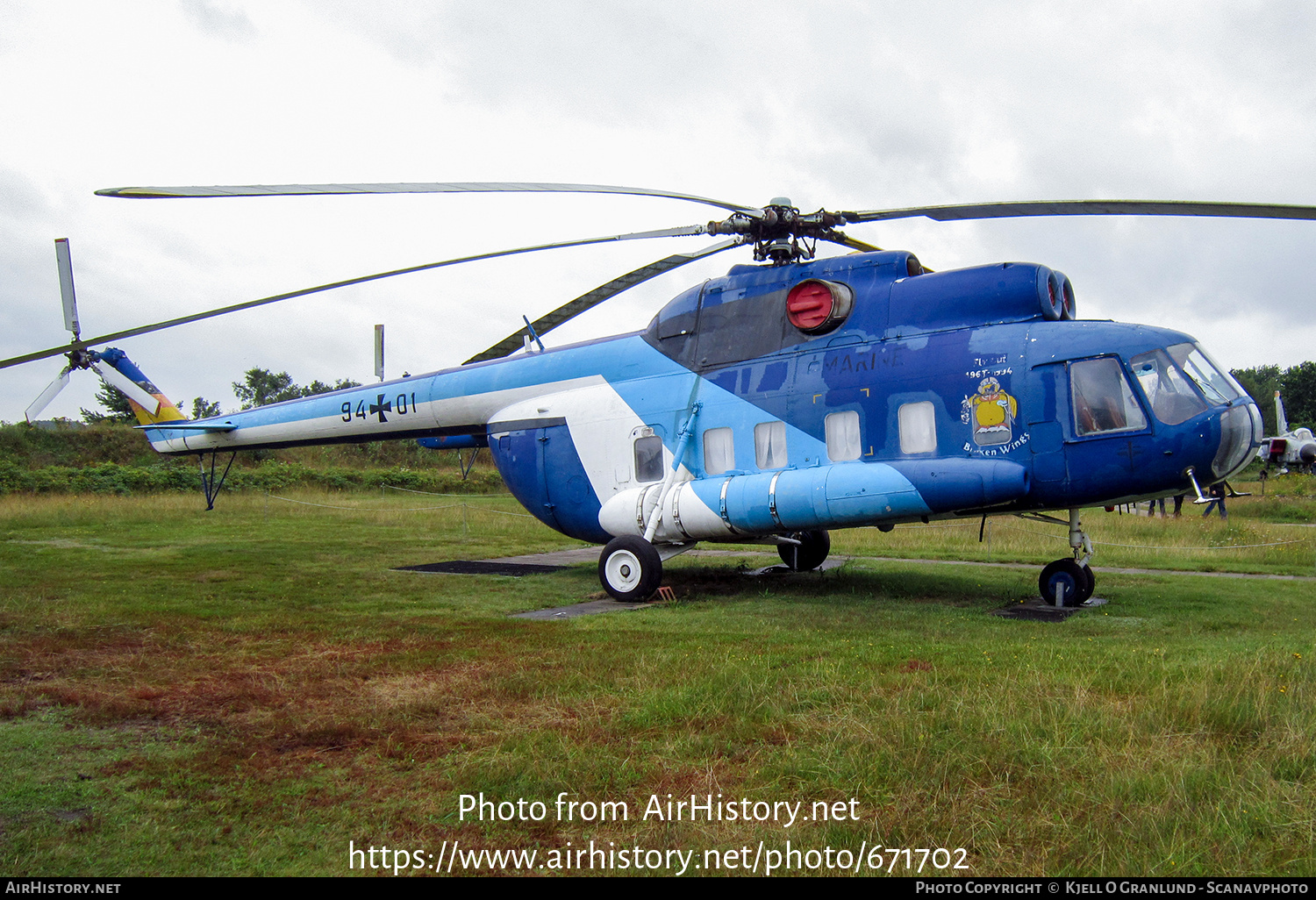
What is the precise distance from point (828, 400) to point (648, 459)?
9.13ft

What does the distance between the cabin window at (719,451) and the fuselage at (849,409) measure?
0.03m

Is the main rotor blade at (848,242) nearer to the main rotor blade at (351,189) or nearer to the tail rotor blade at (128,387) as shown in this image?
the main rotor blade at (351,189)

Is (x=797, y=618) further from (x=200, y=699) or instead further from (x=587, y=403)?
(x=200, y=699)

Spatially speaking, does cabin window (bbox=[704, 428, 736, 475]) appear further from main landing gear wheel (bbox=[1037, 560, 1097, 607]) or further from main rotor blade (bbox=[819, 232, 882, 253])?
main landing gear wheel (bbox=[1037, 560, 1097, 607])

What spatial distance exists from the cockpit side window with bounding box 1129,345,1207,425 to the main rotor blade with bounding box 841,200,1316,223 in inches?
66.2

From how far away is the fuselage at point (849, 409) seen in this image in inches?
359

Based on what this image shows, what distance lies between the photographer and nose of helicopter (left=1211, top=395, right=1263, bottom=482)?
28.9 ft

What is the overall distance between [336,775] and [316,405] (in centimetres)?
1202

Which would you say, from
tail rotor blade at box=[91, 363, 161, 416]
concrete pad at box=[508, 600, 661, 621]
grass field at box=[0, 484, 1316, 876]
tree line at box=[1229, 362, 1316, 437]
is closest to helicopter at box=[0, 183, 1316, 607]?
concrete pad at box=[508, 600, 661, 621]

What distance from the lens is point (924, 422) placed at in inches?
392

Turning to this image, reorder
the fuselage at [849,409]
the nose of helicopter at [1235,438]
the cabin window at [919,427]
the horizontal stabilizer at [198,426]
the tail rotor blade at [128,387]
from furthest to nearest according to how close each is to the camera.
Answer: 1. the tail rotor blade at [128,387]
2. the horizontal stabilizer at [198,426]
3. the cabin window at [919,427]
4. the fuselage at [849,409]
5. the nose of helicopter at [1235,438]

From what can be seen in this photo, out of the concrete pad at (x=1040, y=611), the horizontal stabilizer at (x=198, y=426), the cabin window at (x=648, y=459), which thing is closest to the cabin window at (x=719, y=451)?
the cabin window at (x=648, y=459)

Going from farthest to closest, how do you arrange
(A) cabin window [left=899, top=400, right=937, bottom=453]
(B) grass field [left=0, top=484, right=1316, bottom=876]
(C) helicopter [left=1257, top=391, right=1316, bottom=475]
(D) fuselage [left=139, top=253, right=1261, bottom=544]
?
Result: (C) helicopter [left=1257, top=391, right=1316, bottom=475]
(A) cabin window [left=899, top=400, right=937, bottom=453]
(D) fuselage [left=139, top=253, right=1261, bottom=544]
(B) grass field [left=0, top=484, right=1316, bottom=876]

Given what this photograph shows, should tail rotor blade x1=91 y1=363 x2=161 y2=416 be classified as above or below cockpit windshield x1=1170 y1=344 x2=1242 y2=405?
above
